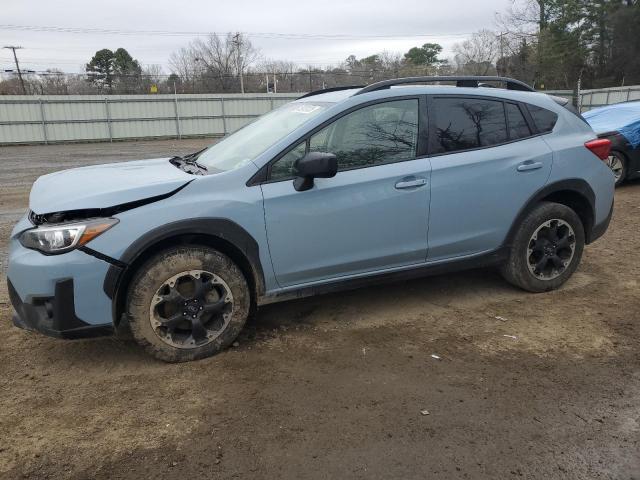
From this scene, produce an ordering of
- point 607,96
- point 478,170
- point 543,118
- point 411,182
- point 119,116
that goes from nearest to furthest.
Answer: point 411,182 < point 478,170 < point 543,118 < point 607,96 < point 119,116

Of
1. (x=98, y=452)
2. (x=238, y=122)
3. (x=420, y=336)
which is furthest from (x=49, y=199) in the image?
(x=238, y=122)

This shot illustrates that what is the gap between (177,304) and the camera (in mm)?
3436

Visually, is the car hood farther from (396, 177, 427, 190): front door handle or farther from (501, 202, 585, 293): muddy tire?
(501, 202, 585, 293): muddy tire

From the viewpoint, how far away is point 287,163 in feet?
12.0

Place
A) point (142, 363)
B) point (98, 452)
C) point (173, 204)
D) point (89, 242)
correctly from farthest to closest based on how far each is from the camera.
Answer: point (142, 363)
point (173, 204)
point (89, 242)
point (98, 452)

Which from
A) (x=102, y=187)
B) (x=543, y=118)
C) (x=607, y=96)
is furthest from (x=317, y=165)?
(x=607, y=96)

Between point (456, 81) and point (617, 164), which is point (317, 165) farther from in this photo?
point (617, 164)

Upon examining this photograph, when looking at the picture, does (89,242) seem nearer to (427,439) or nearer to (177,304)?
(177,304)

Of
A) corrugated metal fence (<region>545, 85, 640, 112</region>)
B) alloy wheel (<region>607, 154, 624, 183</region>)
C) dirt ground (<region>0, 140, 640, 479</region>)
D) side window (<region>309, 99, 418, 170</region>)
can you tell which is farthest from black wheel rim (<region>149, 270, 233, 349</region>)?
corrugated metal fence (<region>545, 85, 640, 112</region>)

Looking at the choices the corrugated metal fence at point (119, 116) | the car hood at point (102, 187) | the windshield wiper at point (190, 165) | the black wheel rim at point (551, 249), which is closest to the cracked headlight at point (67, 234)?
the car hood at point (102, 187)

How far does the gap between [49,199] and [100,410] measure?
4.54 feet

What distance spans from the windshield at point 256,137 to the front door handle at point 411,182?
78 cm

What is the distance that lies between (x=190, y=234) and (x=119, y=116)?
2813cm

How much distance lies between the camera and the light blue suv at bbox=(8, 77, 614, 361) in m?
3.23
